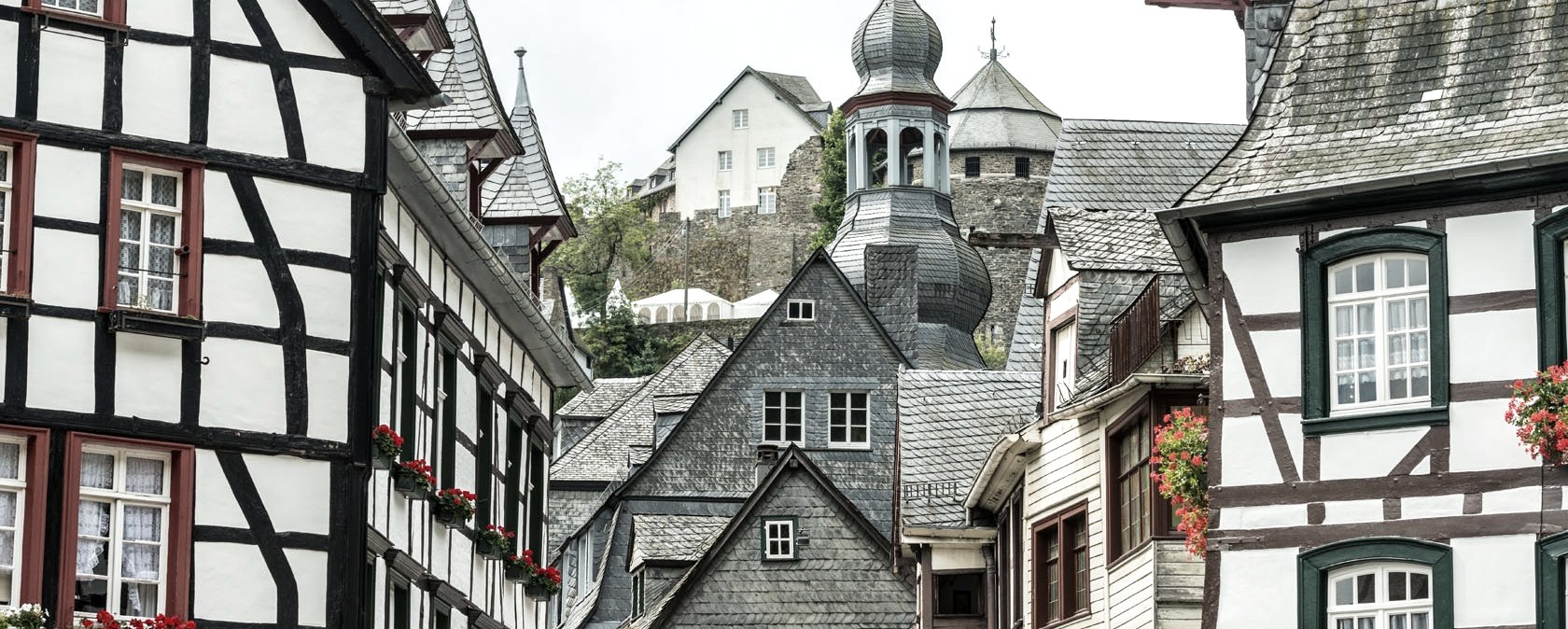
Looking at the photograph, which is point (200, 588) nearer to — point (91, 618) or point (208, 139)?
point (91, 618)

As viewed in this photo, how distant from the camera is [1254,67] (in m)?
30.7

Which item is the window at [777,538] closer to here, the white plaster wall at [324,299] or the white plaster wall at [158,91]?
the white plaster wall at [324,299]

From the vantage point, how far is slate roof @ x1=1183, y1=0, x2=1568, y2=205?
25.2m

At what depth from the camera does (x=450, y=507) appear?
29609 mm

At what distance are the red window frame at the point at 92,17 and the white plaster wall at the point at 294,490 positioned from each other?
3.59 meters

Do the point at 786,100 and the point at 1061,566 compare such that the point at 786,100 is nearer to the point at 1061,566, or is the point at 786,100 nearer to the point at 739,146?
the point at 739,146

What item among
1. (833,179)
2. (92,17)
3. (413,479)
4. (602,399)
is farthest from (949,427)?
(833,179)

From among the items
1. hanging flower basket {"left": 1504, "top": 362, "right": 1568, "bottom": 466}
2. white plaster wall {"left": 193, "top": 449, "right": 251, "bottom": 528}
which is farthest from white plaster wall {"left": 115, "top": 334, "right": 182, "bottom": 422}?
hanging flower basket {"left": 1504, "top": 362, "right": 1568, "bottom": 466}

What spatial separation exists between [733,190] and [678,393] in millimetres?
66686

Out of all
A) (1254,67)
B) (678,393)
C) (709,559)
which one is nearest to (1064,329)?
(1254,67)

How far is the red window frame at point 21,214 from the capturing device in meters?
24.0

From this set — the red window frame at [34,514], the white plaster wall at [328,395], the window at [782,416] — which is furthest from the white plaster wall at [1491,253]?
the window at [782,416]

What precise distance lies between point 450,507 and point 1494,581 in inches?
402

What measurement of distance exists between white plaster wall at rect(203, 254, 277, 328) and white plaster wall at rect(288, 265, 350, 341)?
0.31 m
